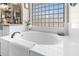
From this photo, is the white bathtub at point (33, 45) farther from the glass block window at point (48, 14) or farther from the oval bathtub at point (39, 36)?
the glass block window at point (48, 14)

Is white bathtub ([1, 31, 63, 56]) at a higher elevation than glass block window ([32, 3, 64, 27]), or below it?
below

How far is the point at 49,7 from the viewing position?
172cm

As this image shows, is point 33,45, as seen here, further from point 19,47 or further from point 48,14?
point 48,14

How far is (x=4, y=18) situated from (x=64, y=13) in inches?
38.5

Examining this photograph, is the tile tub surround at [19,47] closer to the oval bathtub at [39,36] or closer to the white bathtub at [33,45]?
the white bathtub at [33,45]

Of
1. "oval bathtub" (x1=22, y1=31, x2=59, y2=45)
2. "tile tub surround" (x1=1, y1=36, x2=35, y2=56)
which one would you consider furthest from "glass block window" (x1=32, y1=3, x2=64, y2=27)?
"tile tub surround" (x1=1, y1=36, x2=35, y2=56)

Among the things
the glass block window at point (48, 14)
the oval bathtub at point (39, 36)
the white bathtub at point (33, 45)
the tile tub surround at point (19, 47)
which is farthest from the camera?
the oval bathtub at point (39, 36)

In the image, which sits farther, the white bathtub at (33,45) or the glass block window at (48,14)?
the glass block window at (48,14)

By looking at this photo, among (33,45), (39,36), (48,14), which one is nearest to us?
(33,45)

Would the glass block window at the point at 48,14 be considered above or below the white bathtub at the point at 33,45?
above

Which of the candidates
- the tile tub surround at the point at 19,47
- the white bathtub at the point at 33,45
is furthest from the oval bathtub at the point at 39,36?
the tile tub surround at the point at 19,47

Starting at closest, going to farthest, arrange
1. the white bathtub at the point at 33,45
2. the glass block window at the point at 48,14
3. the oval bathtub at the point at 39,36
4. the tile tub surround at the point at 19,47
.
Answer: the white bathtub at the point at 33,45 < the tile tub surround at the point at 19,47 < the glass block window at the point at 48,14 < the oval bathtub at the point at 39,36

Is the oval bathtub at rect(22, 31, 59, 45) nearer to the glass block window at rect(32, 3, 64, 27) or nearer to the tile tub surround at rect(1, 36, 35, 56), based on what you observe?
the glass block window at rect(32, 3, 64, 27)

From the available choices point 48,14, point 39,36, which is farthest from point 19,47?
point 39,36
